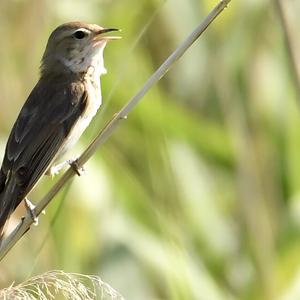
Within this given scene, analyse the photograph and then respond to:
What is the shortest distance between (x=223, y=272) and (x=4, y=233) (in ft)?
6.06

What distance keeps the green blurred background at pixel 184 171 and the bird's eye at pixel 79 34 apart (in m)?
0.28

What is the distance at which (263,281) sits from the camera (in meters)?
5.06

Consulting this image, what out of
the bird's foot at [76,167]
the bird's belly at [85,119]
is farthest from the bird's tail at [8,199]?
the bird's belly at [85,119]

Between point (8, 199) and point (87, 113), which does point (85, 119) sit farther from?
point (8, 199)

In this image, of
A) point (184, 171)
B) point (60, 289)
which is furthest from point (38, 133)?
point (60, 289)

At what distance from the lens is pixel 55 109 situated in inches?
198

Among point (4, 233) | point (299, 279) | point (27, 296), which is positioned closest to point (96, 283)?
point (27, 296)

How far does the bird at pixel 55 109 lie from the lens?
4516 mm

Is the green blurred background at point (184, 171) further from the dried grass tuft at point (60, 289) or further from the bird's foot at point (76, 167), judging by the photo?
the dried grass tuft at point (60, 289)

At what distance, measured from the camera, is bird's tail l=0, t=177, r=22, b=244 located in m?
4.23

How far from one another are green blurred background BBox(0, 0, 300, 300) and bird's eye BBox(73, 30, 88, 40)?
281 millimetres

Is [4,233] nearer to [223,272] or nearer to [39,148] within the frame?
[39,148]

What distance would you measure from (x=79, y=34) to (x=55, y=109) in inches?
17.8

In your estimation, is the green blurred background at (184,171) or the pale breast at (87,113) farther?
the green blurred background at (184,171)
